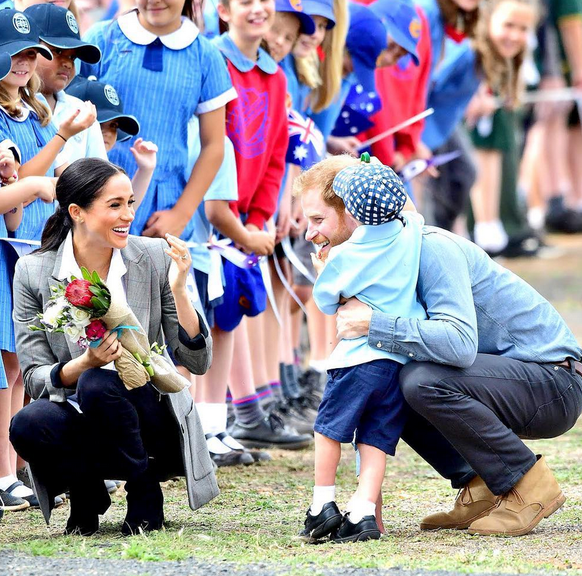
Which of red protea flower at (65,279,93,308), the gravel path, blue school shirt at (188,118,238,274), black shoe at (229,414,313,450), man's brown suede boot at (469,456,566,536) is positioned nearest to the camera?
the gravel path

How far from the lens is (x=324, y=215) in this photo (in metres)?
4.42

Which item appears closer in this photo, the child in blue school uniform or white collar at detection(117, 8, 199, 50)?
the child in blue school uniform

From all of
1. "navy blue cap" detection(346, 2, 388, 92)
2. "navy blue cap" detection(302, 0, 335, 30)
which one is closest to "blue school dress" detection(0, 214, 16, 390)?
"navy blue cap" detection(302, 0, 335, 30)

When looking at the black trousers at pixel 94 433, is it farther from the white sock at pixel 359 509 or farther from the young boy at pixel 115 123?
the young boy at pixel 115 123

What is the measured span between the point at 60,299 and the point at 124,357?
10.3 inches

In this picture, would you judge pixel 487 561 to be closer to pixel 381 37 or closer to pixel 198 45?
pixel 198 45

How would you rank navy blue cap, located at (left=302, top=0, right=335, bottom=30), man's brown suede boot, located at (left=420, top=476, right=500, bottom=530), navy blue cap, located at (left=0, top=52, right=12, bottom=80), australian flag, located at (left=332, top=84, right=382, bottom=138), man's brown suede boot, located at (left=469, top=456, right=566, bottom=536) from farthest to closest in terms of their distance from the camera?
australian flag, located at (left=332, top=84, right=382, bottom=138)
navy blue cap, located at (left=302, top=0, right=335, bottom=30)
navy blue cap, located at (left=0, top=52, right=12, bottom=80)
man's brown suede boot, located at (left=420, top=476, right=500, bottom=530)
man's brown suede boot, located at (left=469, top=456, right=566, bottom=536)

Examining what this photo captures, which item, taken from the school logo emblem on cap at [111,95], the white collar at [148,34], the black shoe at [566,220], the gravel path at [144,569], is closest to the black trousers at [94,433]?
the gravel path at [144,569]

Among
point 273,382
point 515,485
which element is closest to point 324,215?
point 515,485

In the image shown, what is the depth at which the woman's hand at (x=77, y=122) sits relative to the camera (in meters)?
4.87

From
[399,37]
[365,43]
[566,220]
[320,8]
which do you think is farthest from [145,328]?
[566,220]

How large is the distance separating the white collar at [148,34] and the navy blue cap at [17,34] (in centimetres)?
64

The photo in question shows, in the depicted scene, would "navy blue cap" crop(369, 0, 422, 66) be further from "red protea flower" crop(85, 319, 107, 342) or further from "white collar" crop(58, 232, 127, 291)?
"red protea flower" crop(85, 319, 107, 342)

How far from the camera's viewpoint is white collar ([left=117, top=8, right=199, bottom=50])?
5520 mm
